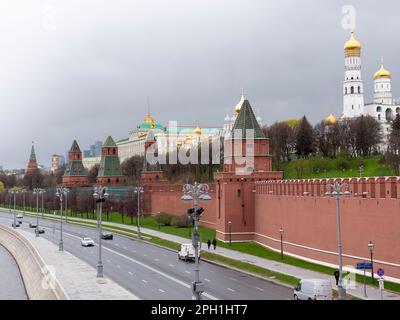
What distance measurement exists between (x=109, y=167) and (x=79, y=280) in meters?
75.5

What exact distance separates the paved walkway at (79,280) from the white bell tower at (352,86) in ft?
301

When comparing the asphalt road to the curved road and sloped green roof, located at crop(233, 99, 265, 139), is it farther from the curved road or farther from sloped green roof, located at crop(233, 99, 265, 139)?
sloped green roof, located at crop(233, 99, 265, 139)

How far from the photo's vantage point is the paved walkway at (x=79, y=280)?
25878 millimetres

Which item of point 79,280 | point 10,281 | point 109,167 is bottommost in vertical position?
point 10,281

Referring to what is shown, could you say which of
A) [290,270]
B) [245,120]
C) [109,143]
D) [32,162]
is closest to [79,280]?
[290,270]

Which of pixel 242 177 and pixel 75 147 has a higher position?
pixel 75 147

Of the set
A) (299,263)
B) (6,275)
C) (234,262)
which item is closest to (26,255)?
(6,275)

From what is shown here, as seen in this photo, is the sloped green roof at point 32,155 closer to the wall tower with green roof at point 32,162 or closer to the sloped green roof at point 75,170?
the wall tower with green roof at point 32,162

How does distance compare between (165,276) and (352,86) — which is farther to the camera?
(352,86)

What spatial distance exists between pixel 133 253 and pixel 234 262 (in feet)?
34.4

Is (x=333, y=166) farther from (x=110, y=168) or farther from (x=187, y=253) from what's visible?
(x=187, y=253)

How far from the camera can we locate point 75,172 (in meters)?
119

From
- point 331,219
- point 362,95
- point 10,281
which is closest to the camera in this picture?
point 331,219
